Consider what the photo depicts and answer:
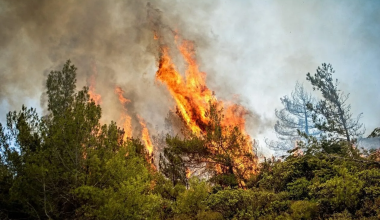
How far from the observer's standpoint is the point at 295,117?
32156 millimetres

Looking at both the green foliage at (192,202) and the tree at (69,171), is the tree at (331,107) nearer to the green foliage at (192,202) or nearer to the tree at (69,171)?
the green foliage at (192,202)

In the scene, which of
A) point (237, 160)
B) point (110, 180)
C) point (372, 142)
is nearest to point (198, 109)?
point (237, 160)

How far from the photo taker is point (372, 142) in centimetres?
4791

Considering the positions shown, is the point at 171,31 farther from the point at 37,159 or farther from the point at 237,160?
the point at 37,159

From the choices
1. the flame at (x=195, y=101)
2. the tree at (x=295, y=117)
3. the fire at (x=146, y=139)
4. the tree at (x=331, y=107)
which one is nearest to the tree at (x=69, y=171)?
the flame at (x=195, y=101)

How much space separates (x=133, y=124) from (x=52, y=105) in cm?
3122

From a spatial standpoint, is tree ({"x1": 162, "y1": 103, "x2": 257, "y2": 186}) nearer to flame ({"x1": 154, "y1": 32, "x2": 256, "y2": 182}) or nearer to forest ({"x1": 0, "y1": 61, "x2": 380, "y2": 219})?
flame ({"x1": 154, "y1": 32, "x2": 256, "y2": 182})

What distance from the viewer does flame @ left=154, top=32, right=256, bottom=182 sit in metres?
18.7

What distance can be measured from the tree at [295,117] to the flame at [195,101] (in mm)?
11620

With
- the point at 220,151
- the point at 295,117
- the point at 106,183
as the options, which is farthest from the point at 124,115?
the point at 106,183

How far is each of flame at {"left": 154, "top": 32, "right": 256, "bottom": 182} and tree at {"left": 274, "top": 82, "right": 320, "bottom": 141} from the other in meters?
11.6

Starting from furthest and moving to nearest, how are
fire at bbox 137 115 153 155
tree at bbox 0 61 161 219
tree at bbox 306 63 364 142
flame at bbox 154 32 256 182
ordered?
fire at bbox 137 115 153 155 < tree at bbox 306 63 364 142 < flame at bbox 154 32 256 182 < tree at bbox 0 61 161 219

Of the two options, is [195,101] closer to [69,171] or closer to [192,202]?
[192,202]

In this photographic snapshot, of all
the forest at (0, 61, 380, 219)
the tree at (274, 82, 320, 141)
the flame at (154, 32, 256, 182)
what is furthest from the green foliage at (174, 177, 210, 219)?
the tree at (274, 82, 320, 141)
